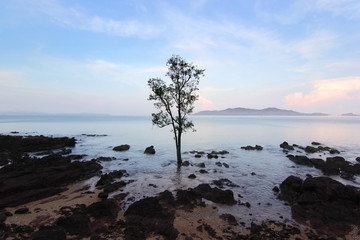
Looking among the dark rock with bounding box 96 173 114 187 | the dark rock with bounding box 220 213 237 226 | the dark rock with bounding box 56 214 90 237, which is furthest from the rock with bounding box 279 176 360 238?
the dark rock with bounding box 96 173 114 187

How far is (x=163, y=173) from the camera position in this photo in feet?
84.6

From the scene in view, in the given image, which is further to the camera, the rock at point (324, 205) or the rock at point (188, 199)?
the rock at point (188, 199)

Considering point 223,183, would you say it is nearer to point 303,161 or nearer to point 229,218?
point 229,218

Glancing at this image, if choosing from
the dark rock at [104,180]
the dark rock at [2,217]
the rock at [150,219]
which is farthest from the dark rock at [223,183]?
the dark rock at [2,217]

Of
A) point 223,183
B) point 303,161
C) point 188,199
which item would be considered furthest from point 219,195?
point 303,161

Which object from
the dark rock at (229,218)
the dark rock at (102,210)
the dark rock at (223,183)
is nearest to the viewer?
the dark rock at (229,218)

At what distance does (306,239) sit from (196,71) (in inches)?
840

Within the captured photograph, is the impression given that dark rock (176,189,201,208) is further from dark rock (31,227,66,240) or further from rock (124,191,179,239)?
dark rock (31,227,66,240)

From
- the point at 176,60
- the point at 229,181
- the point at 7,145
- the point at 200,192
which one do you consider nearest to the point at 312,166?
the point at 229,181

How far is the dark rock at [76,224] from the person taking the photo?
11.2 m

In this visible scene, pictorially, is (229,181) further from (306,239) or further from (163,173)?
(306,239)

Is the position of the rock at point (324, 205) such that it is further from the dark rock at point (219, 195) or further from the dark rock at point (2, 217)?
the dark rock at point (2, 217)

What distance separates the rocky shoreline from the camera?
450 inches

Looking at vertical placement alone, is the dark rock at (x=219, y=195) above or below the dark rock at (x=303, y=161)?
above
